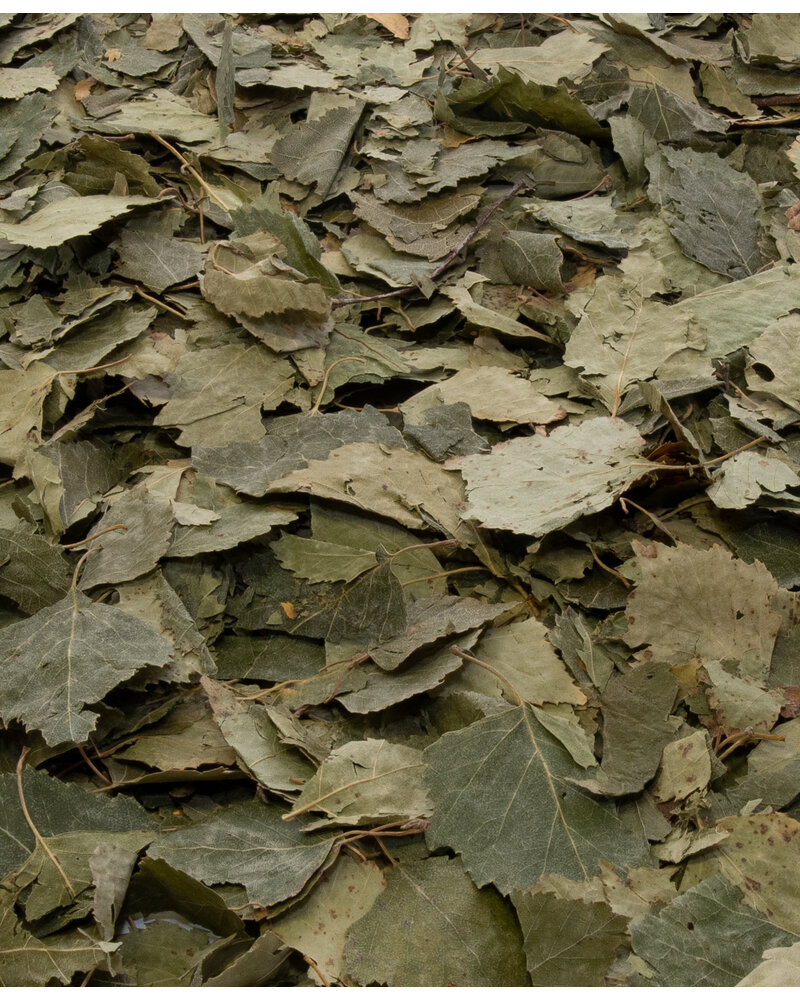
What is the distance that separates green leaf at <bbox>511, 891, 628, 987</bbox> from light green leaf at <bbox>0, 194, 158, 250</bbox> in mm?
1531

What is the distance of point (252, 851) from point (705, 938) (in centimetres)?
58

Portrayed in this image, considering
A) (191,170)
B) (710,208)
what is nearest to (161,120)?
(191,170)

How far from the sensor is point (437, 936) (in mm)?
1243

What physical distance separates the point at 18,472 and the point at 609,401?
1067 mm

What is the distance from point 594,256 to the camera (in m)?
2.11

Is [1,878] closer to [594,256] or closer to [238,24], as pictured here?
[594,256]

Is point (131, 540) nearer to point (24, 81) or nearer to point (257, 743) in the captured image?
point (257, 743)

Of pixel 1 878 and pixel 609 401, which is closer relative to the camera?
pixel 1 878

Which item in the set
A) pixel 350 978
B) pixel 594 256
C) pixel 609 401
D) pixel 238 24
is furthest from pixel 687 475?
pixel 238 24

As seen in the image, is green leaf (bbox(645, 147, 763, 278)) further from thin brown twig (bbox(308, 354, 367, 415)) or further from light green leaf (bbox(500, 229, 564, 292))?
thin brown twig (bbox(308, 354, 367, 415))

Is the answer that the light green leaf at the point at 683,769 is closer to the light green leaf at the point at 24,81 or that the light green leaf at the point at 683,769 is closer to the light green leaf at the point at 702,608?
the light green leaf at the point at 702,608

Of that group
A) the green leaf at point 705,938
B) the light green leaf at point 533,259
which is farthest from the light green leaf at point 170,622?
the light green leaf at point 533,259

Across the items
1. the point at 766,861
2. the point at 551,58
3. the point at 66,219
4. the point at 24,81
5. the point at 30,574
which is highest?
the point at 24,81

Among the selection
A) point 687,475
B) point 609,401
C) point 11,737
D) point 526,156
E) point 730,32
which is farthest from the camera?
point 730,32
